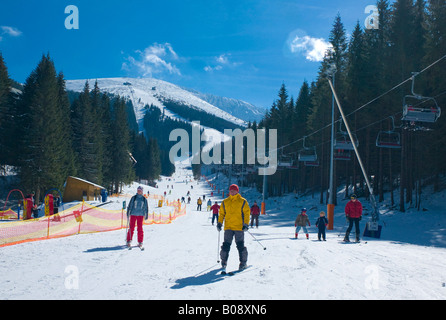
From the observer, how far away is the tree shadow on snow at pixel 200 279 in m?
5.50

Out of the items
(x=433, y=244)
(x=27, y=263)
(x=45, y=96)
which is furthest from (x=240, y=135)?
(x=27, y=263)

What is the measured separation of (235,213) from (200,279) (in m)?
1.61

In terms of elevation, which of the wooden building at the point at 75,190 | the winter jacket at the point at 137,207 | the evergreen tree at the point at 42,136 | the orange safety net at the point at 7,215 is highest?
the evergreen tree at the point at 42,136

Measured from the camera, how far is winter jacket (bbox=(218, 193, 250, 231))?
22.2 feet

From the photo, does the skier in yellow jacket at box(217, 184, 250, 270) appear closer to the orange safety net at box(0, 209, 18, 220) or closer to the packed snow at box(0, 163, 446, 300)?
the packed snow at box(0, 163, 446, 300)

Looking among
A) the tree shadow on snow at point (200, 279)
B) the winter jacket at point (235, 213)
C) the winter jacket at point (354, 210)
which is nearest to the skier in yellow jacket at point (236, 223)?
the winter jacket at point (235, 213)

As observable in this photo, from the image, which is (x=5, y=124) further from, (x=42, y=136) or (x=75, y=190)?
(x=75, y=190)

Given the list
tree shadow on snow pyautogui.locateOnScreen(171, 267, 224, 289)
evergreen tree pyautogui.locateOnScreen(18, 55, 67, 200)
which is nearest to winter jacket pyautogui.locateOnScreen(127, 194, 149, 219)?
tree shadow on snow pyautogui.locateOnScreen(171, 267, 224, 289)

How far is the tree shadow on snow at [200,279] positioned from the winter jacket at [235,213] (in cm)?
103

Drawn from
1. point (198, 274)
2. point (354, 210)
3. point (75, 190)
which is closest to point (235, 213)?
point (198, 274)

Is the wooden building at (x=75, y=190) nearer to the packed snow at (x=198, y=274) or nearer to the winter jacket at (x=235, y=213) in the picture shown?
the packed snow at (x=198, y=274)

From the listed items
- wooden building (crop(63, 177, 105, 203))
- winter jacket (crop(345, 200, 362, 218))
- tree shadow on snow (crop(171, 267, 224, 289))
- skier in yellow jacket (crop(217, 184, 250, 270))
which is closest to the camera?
tree shadow on snow (crop(171, 267, 224, 289))

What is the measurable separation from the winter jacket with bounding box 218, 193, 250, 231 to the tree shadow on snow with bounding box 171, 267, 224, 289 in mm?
1025
